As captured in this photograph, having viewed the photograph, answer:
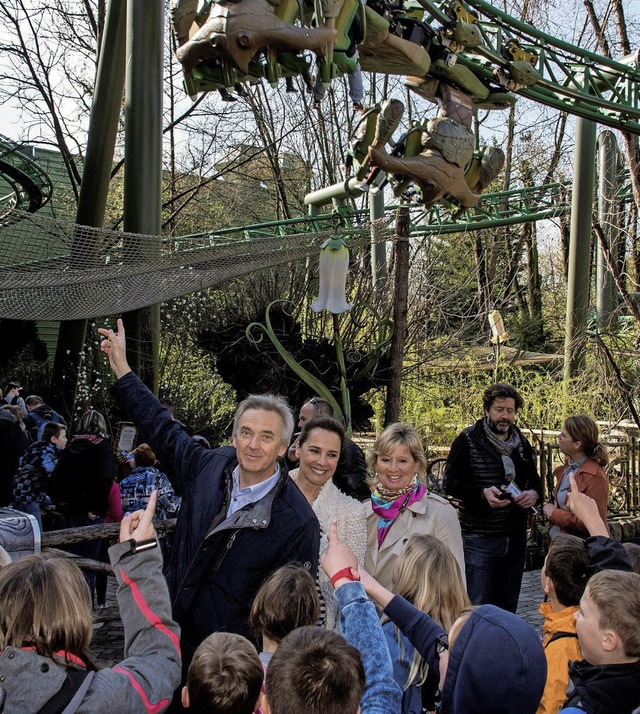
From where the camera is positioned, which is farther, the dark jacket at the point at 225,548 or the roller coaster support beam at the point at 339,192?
the roller coaster support beam at the point at 339,192

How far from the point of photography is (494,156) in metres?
5.01

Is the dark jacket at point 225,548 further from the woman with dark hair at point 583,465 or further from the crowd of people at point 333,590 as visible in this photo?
the woman with dark hair at point 583,465

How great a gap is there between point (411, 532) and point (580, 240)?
1002cm

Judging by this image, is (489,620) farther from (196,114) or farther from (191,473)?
(196,114)

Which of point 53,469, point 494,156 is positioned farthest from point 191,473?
point 494,156

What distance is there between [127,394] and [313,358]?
478cm

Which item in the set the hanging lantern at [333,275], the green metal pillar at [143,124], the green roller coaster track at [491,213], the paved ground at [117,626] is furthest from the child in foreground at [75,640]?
the green roller coaster track at [491,213]

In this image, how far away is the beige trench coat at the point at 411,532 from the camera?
3012mm

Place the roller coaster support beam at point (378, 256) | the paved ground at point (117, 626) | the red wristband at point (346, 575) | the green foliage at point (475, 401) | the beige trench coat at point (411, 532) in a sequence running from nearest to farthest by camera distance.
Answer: the red wristband at point (346, 575)
the beige trench coat at point (411, 532)
the paved ground at point (117, 626)
the roller coaster support beam at point (378, 256)
the green foliage at point (475, 401)

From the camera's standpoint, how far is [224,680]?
1.76 m

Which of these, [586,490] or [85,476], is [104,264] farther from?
[586,490]

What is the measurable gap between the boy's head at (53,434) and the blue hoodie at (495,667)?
13.4 feet

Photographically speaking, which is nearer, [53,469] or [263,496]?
[263,496]

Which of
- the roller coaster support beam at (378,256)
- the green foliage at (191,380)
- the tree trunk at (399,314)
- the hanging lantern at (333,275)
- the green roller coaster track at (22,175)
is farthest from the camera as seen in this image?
the green roller coaster track at (22,175)
